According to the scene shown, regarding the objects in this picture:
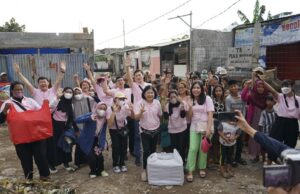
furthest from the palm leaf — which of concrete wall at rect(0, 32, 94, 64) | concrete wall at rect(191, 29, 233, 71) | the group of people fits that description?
the group of people

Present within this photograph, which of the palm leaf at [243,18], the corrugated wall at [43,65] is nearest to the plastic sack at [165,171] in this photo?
the corrugated wall at [43,65]

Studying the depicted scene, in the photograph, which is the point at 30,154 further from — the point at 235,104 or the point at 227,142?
the point at 235,104

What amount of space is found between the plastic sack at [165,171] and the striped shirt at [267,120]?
168 cm

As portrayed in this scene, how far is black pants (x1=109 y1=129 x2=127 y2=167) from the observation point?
17.7 ft

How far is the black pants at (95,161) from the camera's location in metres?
5.29

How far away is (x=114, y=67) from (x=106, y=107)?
1016 inches

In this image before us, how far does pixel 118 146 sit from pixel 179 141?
105 cm

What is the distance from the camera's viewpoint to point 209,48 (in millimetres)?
13922

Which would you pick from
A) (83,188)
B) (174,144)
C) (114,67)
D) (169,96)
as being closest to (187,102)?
(169,96)

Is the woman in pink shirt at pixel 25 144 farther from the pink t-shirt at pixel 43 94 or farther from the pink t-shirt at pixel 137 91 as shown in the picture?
the pink t-shirt at pixel 137 91

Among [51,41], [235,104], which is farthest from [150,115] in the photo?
[51,41]

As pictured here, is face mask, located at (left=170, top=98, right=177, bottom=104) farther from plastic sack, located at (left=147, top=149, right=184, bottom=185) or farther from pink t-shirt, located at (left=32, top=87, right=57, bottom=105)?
pink t-shirt, located at (left=32, top=87, right=57, bottom=105)

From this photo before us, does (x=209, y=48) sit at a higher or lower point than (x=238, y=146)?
higher

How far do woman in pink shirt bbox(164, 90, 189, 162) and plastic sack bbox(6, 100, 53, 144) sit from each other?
1942 millimetres
